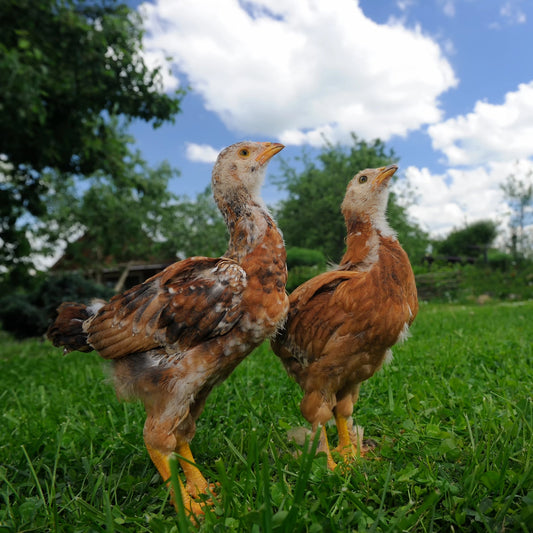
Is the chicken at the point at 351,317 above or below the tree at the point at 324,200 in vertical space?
below

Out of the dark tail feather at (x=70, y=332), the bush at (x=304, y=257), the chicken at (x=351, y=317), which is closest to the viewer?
the chicken at (x=351, y=317)

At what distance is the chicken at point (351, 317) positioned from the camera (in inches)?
87.4

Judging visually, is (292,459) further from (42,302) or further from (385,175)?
(42,302)

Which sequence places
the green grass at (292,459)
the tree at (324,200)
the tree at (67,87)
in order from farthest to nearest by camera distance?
the tree at (324,200), the tree at (67,87), the green grass at (292,459)

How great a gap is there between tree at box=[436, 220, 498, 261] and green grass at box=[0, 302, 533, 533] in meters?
37.1

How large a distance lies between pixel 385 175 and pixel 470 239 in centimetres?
4210

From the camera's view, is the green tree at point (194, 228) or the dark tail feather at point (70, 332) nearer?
the dark tail feather at point (70, 332)

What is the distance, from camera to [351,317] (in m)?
2.23

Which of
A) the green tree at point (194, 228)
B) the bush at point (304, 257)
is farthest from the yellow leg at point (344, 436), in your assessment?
the green tree at point (194, 228)

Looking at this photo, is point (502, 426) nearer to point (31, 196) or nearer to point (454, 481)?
point (454, 481)

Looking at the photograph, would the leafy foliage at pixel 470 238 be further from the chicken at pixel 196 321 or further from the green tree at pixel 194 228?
the chicken at pixel 196 321

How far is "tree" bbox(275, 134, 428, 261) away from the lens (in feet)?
34.6

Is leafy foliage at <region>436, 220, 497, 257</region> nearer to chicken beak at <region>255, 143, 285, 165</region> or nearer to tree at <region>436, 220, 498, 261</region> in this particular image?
tree at <region>436, 220, 498, 261</region>

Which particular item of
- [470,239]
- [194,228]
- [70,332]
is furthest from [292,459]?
[470,239]
